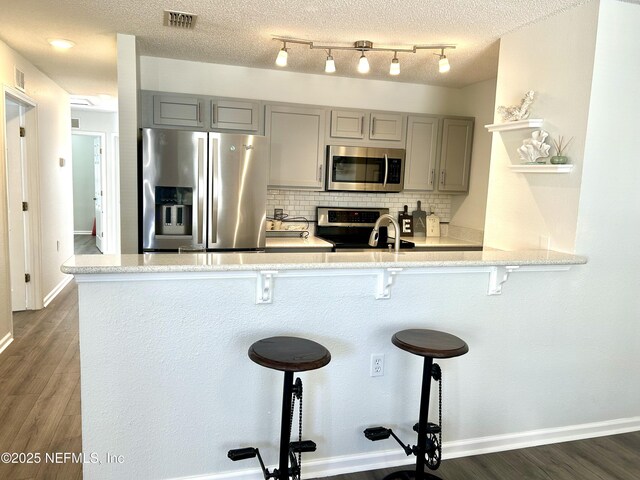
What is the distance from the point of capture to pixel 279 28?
3156mm

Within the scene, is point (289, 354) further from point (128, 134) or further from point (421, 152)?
point (421, 152)

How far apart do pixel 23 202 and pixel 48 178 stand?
68cm

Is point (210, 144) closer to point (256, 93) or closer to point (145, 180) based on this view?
point (145, 180)

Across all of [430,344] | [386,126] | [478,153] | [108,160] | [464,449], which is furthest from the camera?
[108,160]

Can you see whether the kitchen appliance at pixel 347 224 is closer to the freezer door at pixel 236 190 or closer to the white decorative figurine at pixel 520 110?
the freezer door at pixel 236 190

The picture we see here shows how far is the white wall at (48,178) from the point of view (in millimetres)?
3908

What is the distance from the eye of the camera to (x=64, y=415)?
9.32ft

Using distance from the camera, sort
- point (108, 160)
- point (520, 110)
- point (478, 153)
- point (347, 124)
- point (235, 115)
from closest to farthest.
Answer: point (520, 110)
point (235, 115)
point (347, 124)
point (478, 153)
point (108, 160)

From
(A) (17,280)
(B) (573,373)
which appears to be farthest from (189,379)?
(A) (17,280)

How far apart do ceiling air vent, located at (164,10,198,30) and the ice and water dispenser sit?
3.68ft

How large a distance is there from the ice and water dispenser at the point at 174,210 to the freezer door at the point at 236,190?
0.52 ft

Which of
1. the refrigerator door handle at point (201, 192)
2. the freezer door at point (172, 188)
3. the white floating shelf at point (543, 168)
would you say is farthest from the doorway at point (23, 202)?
the white floating shelf at point (543, 168)

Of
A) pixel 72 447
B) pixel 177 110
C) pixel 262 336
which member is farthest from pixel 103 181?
pixel 262 336

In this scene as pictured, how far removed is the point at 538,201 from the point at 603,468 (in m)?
1.48
